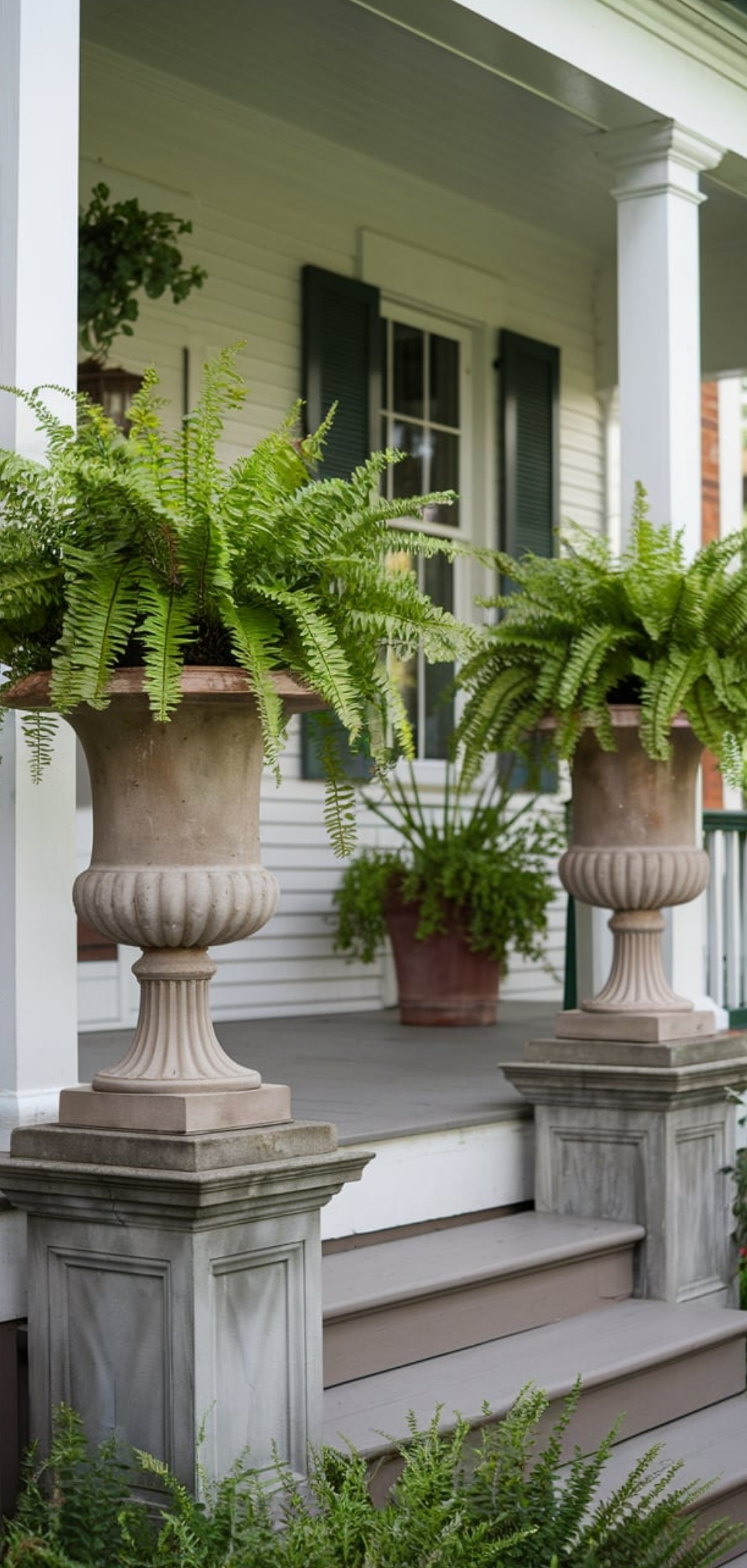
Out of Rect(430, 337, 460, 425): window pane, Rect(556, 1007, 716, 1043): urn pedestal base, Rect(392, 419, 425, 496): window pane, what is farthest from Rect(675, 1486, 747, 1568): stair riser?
Rect(430, 337, 460, 425): window pane

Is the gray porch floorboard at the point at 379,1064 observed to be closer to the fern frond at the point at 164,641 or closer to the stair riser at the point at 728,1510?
the stair riser at the point at 728,1510

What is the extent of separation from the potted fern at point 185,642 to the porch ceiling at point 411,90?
213 centimetres

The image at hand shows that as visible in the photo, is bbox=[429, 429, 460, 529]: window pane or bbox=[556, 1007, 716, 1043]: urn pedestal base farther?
bbox=[429, 429, 460, 529]: window pane

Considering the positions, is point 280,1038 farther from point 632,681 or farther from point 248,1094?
point 248,1094

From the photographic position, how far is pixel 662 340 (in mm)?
5281

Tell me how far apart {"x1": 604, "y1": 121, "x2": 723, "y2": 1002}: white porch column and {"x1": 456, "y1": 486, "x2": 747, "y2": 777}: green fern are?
646 millimetres

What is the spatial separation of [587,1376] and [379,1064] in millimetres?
1909

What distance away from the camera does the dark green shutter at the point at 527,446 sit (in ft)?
26.2

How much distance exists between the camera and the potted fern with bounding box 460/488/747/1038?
4.41m

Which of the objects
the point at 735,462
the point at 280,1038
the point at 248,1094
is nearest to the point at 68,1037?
the point at 248,1094

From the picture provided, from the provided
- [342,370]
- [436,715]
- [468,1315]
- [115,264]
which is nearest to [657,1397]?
[468,1315]

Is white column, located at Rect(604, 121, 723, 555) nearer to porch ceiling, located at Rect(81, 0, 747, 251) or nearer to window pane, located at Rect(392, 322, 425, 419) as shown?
porch ceiling, located at Rect(81, 0, 747, 251)

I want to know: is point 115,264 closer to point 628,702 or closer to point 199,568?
point 628,702

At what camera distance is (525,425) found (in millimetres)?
8125
